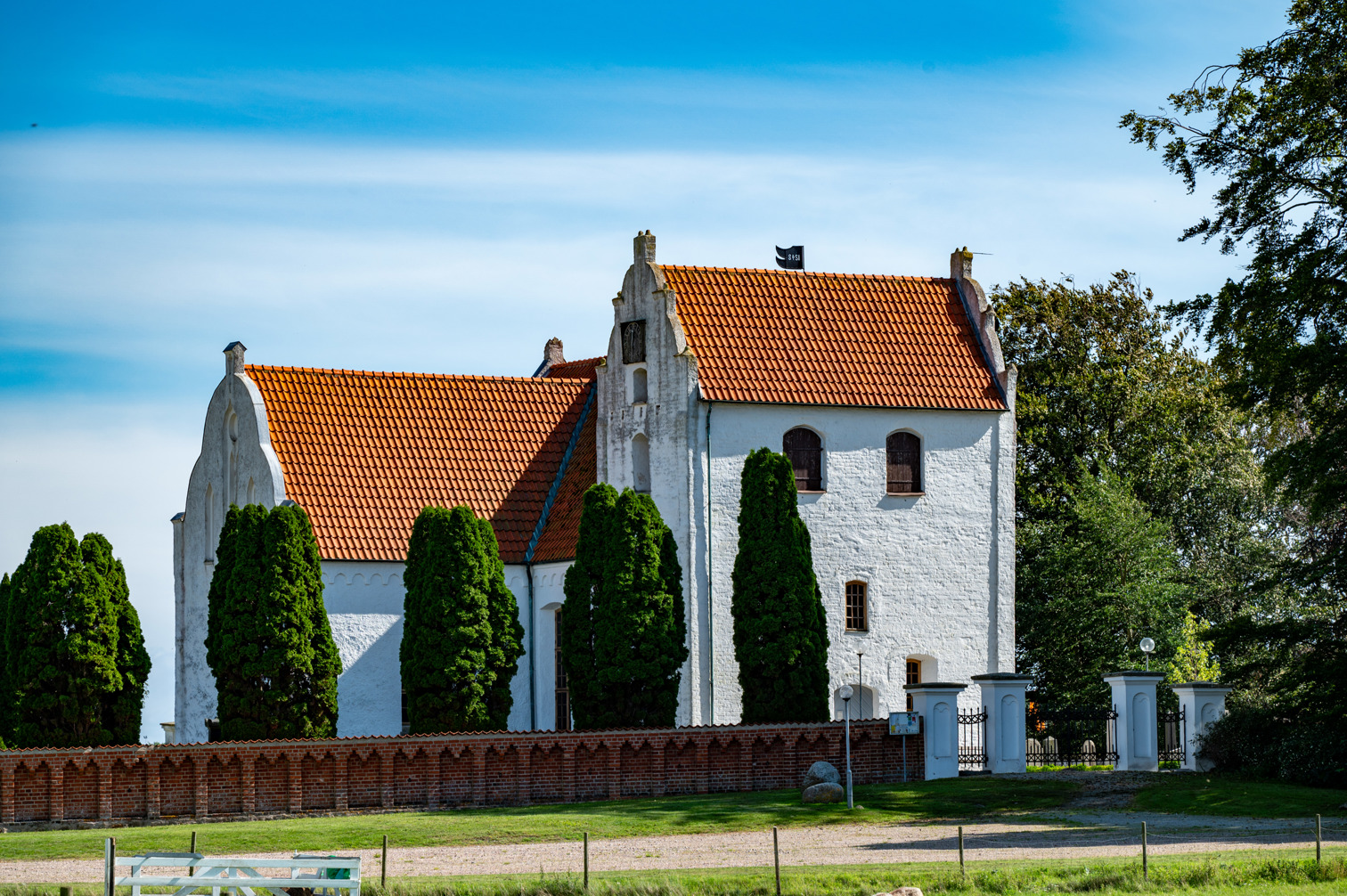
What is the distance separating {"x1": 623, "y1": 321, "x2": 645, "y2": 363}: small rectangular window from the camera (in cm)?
4194

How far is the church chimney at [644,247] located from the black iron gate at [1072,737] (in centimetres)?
1344

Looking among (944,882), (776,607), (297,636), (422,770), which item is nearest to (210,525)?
(297,636)

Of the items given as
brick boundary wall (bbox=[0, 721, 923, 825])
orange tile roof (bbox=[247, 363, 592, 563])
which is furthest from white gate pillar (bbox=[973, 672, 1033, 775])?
orange tile roof (bbox=[247, 363, 592, 563])

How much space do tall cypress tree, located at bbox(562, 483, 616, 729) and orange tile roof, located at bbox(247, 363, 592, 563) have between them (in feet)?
17.8

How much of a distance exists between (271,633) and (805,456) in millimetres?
13042

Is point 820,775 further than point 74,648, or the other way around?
point 74,648

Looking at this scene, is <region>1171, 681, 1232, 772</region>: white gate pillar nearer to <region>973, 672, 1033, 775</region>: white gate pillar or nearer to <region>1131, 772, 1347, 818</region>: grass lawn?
<region>1131, 772, 1347, 818</region>: grass lawn

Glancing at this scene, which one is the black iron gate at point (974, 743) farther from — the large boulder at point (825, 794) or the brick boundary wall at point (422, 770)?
the large boulder at point (825, 794)

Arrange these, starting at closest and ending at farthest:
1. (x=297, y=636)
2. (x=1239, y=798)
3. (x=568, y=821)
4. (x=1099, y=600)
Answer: (x=568, y=821), (x=1239, y=798), (x=297, y=636), (x=1099, y=600)

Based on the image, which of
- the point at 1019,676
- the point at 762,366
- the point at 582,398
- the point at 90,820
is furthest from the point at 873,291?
the point at 90,820

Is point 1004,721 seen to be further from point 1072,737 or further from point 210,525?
point 210,525

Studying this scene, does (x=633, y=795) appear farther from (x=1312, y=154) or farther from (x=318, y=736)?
(x=1312, y=154)

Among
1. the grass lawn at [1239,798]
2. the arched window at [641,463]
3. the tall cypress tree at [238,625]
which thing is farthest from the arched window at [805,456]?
the tall cypress tree at [238,625]

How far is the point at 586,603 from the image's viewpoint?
37.2 metres
